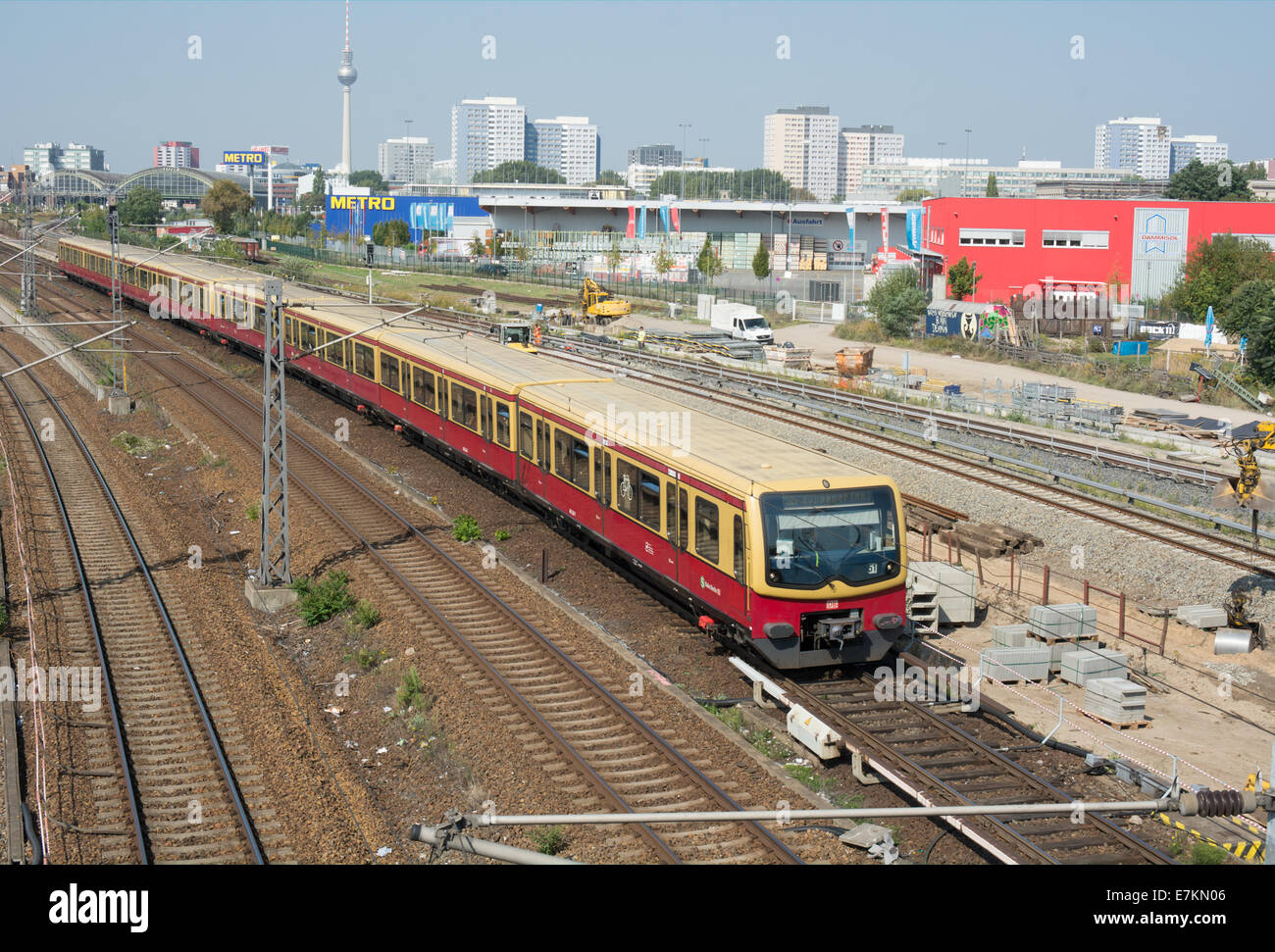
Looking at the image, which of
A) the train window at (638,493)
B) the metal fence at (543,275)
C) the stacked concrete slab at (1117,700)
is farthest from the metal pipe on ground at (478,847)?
the metal fence at (543,275)

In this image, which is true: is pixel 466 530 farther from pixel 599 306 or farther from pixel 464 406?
pixel 599 306

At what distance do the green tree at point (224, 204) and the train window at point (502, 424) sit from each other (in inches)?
4049

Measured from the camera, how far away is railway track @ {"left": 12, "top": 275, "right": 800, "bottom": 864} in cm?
1091

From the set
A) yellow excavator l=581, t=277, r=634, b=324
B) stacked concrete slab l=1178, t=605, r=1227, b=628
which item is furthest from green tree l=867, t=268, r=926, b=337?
stacked concrete slab l=1178, t=605, r=1227, b=628

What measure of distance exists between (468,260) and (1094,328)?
53.4m

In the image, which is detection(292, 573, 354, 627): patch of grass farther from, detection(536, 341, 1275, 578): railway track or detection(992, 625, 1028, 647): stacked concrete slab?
detection(536, 341, 1275, 578): railway track

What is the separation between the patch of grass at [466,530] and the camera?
850 inches

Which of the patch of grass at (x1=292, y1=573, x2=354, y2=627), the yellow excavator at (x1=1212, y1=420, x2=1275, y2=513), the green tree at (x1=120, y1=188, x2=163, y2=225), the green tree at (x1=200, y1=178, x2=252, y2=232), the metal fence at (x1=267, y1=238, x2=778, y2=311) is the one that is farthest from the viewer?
the green tree at (x1=120, y1=188, x2=163, y2=225)

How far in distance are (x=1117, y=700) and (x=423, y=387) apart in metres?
17.1

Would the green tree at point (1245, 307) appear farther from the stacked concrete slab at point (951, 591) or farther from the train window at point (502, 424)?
the train window at point (502, 424)

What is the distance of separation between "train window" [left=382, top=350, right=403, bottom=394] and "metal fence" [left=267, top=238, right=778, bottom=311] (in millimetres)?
42726

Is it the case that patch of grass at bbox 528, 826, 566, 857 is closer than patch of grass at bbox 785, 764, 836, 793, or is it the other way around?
patch of grass at bbox 528, 826, 566, 857

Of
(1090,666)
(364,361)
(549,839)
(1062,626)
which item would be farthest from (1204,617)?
(364,361)

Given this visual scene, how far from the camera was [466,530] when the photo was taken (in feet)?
70.8
